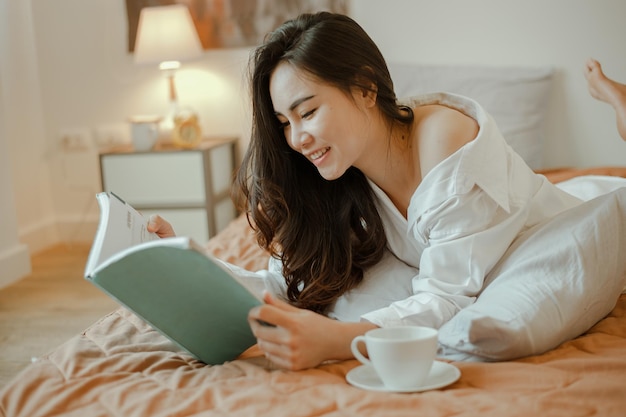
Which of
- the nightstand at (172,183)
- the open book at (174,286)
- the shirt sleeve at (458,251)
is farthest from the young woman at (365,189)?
the nightstand at (172,183)

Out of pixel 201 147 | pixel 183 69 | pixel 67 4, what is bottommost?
pixel 201 147

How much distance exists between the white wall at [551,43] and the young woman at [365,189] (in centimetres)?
144

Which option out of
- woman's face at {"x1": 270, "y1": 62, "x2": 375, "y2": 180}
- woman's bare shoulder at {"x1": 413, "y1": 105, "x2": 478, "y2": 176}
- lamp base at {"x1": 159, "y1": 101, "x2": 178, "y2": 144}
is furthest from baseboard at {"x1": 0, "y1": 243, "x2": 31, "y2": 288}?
woman's bare shoulder at {"x1": 413, "y1": 105, "x2": 478, "y2": 176}

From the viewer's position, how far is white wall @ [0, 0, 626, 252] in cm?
321

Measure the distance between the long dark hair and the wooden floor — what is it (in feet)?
3.31

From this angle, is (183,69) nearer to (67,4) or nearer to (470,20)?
(67,4)

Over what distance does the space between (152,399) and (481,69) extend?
2328 millimetres

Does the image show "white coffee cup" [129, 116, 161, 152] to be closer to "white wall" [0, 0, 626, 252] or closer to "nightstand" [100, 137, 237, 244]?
"nightstand" [100, 137, 237, 244]

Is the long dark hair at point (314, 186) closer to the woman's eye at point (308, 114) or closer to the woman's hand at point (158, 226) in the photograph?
the woman's eye at point (308, 114)

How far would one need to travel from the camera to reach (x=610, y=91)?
2389 millimetres

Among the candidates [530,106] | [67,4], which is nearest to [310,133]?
A: [530,106]

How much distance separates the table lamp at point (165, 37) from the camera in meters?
3.57

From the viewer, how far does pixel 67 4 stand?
3.96 m

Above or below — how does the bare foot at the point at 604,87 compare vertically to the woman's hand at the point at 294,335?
above
